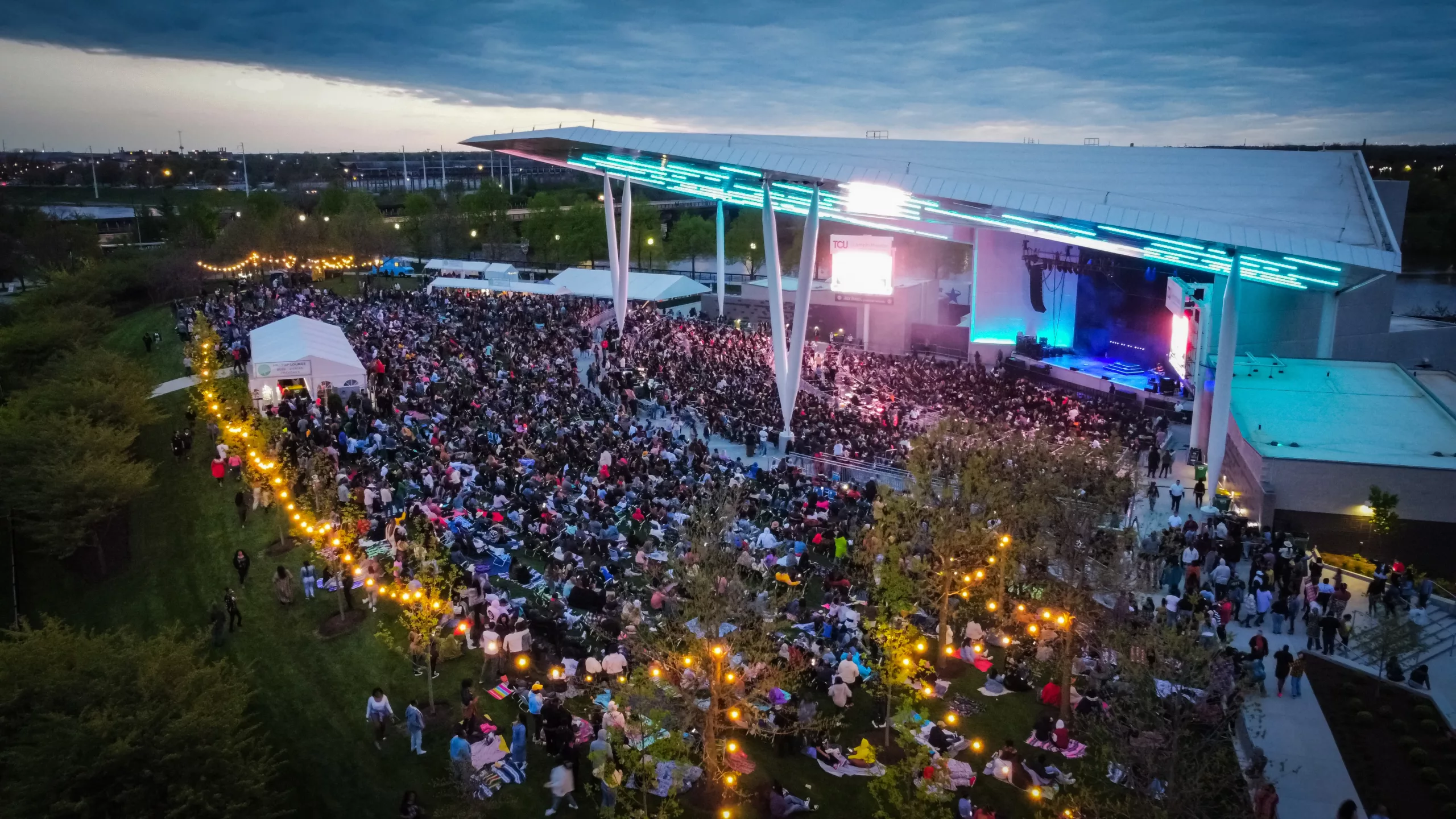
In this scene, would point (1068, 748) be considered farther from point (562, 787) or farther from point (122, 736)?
point (122, 736)

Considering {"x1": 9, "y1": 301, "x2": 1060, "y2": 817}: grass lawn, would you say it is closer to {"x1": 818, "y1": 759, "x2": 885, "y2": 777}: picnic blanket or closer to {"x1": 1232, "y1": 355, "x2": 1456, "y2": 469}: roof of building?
{"x1": 818, "y1": 759, "x2": 885, "y2": 777}: picnic blanket

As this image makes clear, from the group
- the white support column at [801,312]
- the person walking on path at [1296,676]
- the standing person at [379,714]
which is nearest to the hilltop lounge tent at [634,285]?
the white support column at [801,312]

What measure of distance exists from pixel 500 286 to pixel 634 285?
750 centimetres

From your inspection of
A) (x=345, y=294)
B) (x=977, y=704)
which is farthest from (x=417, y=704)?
(x=345, y=294)

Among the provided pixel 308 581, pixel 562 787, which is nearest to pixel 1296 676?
pixel 562 787

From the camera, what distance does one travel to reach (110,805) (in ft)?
27.6

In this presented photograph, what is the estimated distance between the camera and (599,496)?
17.6 m

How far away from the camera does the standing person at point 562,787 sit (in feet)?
33.4

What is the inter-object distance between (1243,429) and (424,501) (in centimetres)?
1739

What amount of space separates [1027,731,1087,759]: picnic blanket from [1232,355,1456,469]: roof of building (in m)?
9.95

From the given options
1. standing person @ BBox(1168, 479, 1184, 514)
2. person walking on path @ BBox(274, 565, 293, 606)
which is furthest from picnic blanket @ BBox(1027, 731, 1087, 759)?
person walking on path @ BBox(274, 565, 293, 606)

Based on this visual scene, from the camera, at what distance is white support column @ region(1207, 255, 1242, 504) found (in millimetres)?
18719

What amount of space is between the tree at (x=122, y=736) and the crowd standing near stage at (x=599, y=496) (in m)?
1.97

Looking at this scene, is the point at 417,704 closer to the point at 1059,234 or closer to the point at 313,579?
the point at 313,579
